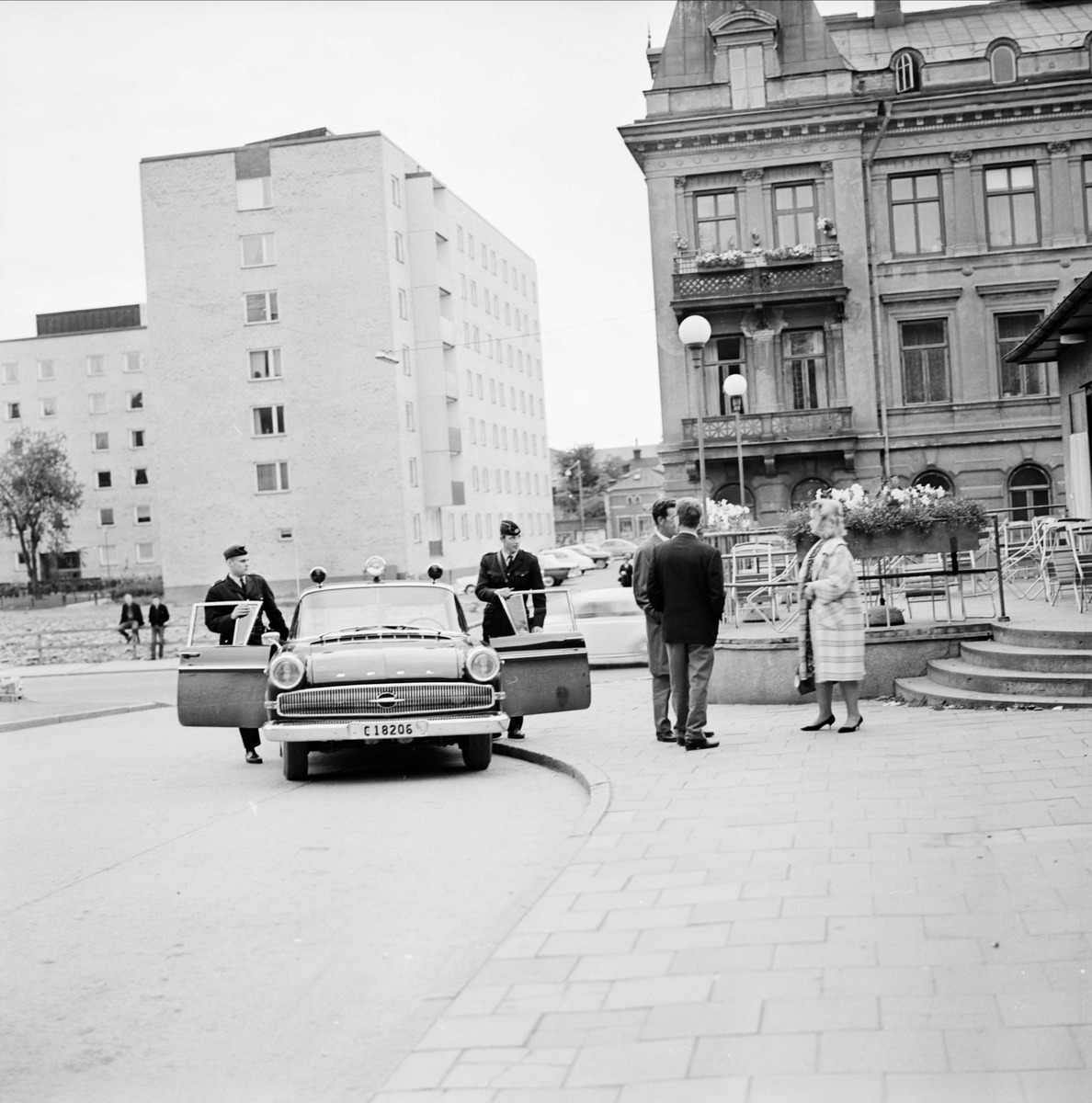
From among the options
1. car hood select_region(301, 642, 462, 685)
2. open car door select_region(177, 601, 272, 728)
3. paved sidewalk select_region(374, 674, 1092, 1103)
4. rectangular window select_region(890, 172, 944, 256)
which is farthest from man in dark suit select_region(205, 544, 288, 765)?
rectangular window select_region(890, 172, 944, 256)

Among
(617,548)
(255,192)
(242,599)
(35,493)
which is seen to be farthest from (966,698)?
(35,493)

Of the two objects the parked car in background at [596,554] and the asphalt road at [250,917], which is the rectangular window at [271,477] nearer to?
the parked car in background at [596,554]

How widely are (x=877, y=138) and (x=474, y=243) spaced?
40355 millimetres

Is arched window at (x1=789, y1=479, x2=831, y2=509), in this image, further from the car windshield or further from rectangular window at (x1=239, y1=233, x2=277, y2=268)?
rectangular window at (x1=239, y1=233, x2=277, y2=268)

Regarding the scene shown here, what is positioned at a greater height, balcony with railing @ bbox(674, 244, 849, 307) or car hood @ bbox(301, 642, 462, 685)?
balcony with railing @ bbox(674, 244, 849, 307)

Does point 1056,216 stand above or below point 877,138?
below

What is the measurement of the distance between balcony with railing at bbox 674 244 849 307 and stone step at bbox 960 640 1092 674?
24.4 m

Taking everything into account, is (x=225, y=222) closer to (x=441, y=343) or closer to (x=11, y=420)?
(x=441, y=343)

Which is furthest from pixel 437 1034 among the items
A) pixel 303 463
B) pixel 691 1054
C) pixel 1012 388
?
pixel 303 463

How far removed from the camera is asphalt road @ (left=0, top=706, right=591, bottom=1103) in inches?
191

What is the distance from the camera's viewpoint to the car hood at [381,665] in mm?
11172

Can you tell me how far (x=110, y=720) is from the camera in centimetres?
1962

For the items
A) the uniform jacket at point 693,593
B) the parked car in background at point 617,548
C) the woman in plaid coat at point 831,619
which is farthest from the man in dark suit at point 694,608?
the parked car in background at point 617,548

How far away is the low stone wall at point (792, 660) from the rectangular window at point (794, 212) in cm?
2463
